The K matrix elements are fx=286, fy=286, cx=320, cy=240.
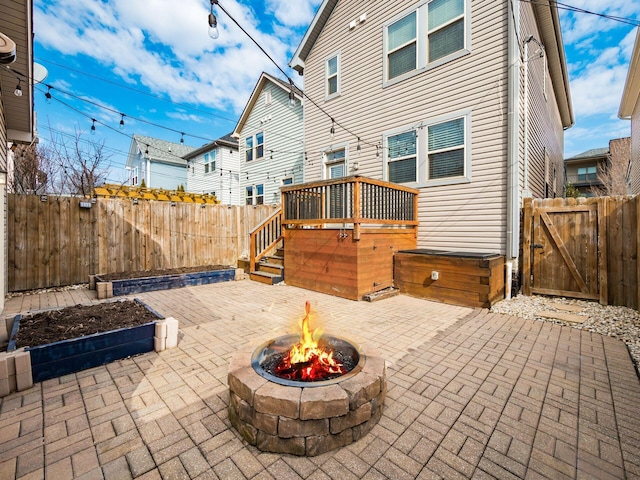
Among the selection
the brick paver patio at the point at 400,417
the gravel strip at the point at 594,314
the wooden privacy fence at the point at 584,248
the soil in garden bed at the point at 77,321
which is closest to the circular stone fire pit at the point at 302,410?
the brick paver patio at the point at 400,417

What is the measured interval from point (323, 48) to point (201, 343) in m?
9.96

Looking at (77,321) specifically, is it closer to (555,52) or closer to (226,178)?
(555,52)


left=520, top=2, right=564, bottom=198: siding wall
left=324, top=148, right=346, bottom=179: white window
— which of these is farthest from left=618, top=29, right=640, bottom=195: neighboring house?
left=324, top=148, right=346, bottom=179: white window

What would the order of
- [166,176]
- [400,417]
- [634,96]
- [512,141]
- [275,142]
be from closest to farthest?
[400,417]
[512,141]
[634,96]
[275,142]
[166,176]

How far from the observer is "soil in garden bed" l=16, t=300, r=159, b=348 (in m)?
3.04

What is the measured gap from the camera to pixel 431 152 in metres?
6.96

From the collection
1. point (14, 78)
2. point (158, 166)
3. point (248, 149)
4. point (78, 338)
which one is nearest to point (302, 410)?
point (78, 338)

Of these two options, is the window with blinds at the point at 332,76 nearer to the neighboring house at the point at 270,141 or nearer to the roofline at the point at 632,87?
the neighboring house at the point at 270,141

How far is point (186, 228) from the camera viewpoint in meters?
8.53

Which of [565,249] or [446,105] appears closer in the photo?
[565,249]

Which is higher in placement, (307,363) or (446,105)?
(446,105)

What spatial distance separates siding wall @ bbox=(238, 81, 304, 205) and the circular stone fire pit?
34.9ft

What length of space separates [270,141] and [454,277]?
11108mm

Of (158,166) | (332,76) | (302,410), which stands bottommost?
(302,410)
